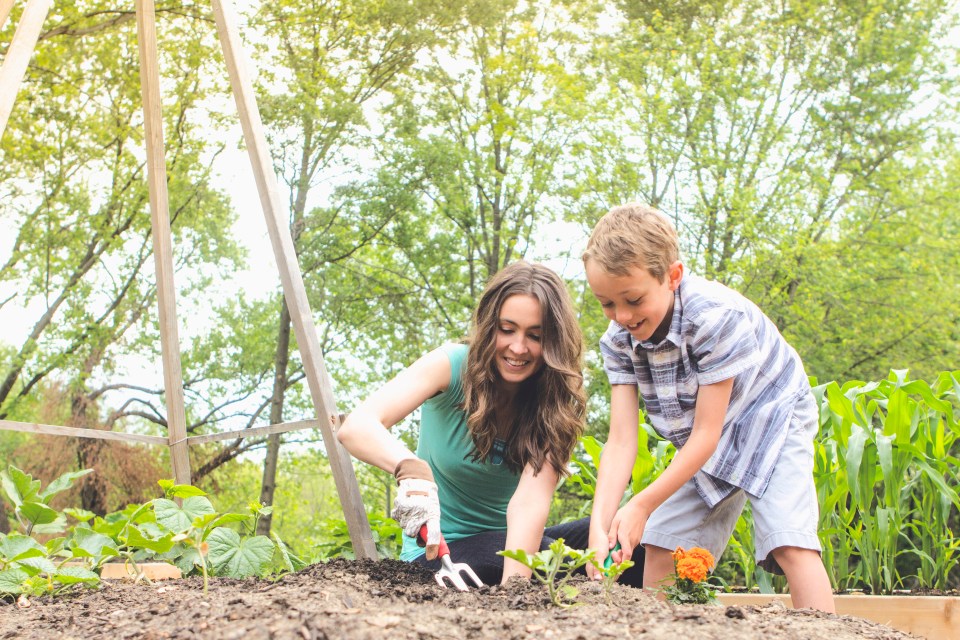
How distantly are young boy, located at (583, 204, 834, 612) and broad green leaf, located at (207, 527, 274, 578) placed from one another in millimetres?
810

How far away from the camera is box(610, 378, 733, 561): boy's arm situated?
155 centimetres

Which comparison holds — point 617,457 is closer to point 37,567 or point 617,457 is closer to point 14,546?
point 37,567

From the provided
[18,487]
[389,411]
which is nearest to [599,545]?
[389,411]

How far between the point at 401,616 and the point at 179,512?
3.21ft

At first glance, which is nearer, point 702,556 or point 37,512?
point 702,556

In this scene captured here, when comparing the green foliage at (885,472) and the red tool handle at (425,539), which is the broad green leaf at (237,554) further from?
the green foliage at (885,472)

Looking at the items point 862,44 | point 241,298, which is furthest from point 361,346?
point 862,44

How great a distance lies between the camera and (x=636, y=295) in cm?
152

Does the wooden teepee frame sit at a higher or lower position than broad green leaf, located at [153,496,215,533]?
higher

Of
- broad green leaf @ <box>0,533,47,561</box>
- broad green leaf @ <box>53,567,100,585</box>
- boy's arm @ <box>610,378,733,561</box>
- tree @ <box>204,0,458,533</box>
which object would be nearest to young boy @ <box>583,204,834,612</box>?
boy's arm @ <box>610,378,733,561</box>

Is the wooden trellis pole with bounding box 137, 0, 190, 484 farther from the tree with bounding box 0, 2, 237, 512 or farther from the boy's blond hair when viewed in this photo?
the tree with bounding box 0, 2, 237, 512

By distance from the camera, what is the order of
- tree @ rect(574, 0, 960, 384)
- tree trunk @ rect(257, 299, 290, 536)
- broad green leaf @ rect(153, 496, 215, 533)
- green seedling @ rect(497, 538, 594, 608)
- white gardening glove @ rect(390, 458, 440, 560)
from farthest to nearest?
tree @ rect(574, 0, 960, 384), tree trunk @ rect(257, 299, 290, 536), broad green leaf @ rect(153, 496, 215, 533), white gardening glove @ rect(390, 458, 440, 560), green seedling @ rect(497, 538, 594, 608)

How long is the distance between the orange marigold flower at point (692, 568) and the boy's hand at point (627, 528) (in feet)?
0.75

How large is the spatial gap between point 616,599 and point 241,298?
24.4 ft
